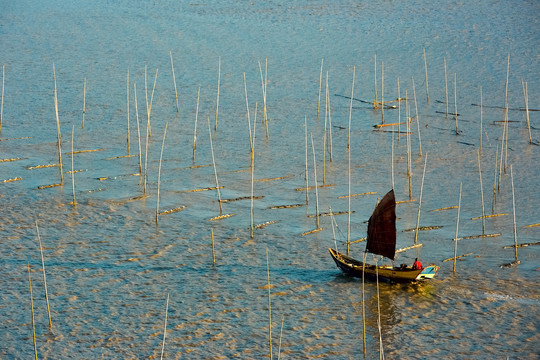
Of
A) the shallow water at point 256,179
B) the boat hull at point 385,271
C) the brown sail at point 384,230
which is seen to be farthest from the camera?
the brown sail at point 384,230

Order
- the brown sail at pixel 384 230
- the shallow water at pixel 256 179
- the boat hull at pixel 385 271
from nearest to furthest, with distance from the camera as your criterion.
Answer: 1. the shallow water at pixel 256 179
2. the boat hull at pixel 385 271
3. the brown sail at pixel 384 230

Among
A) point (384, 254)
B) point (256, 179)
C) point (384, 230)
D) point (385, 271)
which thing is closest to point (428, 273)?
point (385, 271)

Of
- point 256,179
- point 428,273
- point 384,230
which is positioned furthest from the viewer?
point 256,179

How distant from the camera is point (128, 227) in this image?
14.5m

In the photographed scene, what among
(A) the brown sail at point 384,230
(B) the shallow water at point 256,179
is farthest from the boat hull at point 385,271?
(A) the brown sail at point 384,230

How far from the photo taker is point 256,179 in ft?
54.9

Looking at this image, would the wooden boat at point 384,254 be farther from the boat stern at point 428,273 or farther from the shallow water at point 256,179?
the shallow water at point 256,179

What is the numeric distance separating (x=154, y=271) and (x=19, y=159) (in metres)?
6.17

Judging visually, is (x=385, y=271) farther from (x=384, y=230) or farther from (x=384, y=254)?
(x=384, y=230)

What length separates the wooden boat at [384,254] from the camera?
12344mm

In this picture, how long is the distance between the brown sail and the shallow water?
579mm

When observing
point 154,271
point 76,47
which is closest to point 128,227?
point 154,271

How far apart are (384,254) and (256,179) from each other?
4.57 m

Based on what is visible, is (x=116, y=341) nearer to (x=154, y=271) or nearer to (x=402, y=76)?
(x=154, y=271)
